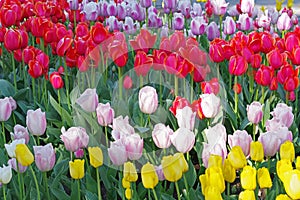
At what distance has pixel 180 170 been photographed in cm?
201

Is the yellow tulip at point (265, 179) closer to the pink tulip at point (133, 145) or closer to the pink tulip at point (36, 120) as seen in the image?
the pink tulip at point (133, 145)

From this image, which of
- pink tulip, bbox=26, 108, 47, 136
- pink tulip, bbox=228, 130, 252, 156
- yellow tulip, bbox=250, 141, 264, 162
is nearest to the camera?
yellow tulip, bbox=250, 141, 264, 162

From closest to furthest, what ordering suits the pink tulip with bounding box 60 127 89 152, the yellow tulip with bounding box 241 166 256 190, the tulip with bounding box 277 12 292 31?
the yellow tulip with bounding box 241 166 256 190 → the pink tulip with bounding box 60 127 89 152 → the tulip with bounding box 277 12 292 31

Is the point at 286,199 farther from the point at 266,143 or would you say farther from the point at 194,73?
the point at 194,73

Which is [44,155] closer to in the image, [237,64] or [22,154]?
[22,154]

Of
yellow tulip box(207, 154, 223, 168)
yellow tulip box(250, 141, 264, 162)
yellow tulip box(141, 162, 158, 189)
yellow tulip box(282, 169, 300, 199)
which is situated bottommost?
yellow tulip box(141, 162, 158, 189)

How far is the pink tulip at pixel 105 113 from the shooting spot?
2447 mm

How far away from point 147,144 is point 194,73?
38 cm

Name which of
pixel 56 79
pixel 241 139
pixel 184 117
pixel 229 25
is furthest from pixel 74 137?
pixel 229 25

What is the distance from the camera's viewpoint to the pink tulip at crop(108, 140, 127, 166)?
7.04 ft

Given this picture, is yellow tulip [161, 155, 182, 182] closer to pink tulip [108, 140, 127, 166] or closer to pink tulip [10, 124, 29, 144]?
pink tulip [108, 140, 127, 166]

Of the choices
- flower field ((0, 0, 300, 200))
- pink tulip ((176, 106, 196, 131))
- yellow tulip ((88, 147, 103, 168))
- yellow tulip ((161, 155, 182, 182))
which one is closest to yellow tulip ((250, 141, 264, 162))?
flower field ((0, 0, 300, 200))

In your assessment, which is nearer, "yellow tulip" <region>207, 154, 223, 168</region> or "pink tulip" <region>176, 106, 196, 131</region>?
"yellow tulip" <region>207, 154, 223, 168</region>

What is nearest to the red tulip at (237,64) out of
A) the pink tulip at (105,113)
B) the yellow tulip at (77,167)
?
the pink tulip at (105,113)
